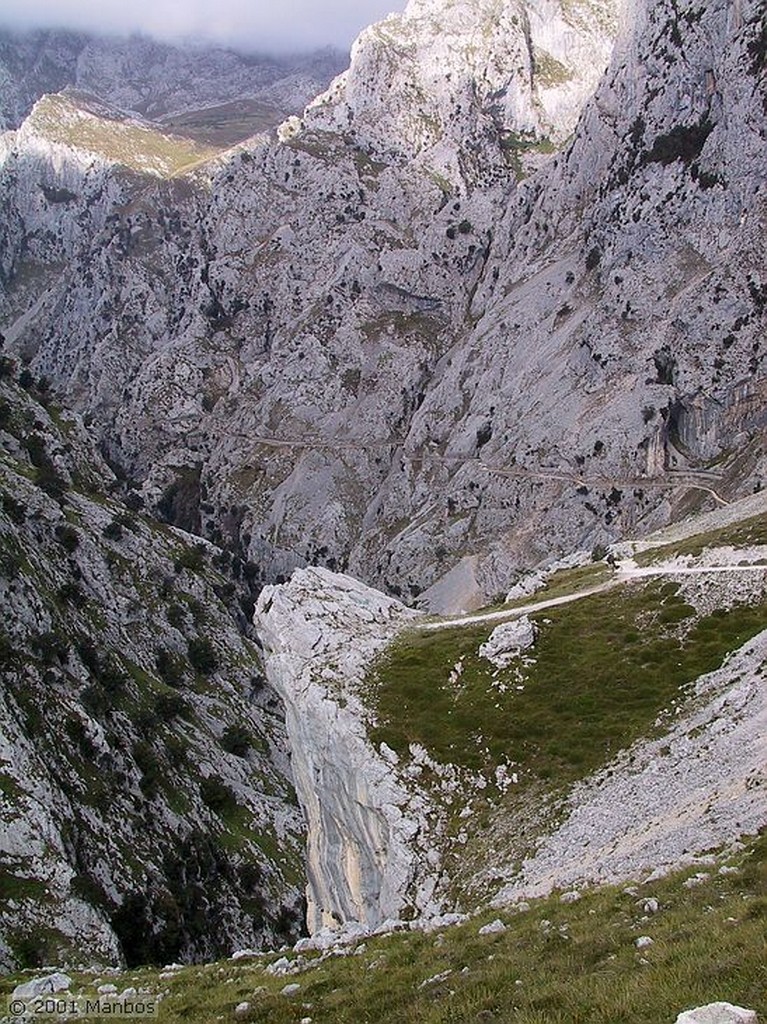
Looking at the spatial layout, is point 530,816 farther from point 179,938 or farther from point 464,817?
point 179,938

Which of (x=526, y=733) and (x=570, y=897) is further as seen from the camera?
(x=526, y=733)

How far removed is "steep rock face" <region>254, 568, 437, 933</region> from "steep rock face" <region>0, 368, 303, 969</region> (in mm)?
20278

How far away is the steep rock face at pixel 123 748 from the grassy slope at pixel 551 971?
37.1 meters

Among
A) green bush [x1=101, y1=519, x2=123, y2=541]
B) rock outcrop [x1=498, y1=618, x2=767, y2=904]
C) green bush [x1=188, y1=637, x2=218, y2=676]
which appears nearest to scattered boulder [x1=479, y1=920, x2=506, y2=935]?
rock outcrop [x1=498, y1=618, x2=767, y2=904]

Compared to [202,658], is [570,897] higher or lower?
higher

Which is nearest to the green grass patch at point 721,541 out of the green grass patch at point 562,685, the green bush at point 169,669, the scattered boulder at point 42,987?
the green grass patch at point 562,685

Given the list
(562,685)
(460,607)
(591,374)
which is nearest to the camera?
(562,685)

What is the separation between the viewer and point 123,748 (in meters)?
77.2

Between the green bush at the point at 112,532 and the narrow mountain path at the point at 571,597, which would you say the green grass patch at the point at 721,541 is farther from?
the green bush at the point at 112,532

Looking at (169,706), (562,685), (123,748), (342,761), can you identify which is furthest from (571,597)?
(169,706)

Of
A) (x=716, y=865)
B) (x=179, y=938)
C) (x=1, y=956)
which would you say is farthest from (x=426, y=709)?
(x=179, y=938)

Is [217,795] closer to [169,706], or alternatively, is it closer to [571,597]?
[169,706]

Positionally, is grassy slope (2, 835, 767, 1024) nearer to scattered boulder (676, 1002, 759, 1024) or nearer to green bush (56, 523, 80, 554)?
scattered boulder (676, 1002, 759, 1024)

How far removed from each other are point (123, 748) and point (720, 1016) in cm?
7808
